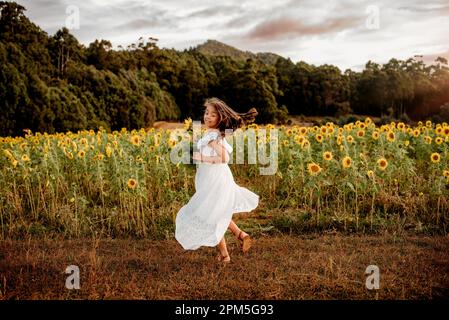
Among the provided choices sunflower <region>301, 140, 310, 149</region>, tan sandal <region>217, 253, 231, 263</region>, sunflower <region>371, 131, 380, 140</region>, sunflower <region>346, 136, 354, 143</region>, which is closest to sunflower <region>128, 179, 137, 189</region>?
tan sandal <region>217, 253, 231, 263</region>

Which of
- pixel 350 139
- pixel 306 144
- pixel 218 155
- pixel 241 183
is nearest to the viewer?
pixel 218 155

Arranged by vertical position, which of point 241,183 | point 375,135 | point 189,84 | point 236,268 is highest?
point 189,84

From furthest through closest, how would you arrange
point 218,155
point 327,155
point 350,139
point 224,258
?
point 350,139, point 327,155, point 224,258, point 218,155

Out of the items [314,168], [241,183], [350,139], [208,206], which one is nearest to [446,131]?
[350,139]

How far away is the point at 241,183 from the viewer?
7.59m

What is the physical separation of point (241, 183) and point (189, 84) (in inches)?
482

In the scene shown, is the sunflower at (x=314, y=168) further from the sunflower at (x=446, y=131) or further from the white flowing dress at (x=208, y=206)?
the sunflower at (x=446, y=131)

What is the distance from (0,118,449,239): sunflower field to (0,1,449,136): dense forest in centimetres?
736

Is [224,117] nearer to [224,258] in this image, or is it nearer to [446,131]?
[224,258]

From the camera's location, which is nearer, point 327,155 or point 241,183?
point 327,155

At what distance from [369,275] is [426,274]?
0.51 meters

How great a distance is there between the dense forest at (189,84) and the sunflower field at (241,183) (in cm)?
736

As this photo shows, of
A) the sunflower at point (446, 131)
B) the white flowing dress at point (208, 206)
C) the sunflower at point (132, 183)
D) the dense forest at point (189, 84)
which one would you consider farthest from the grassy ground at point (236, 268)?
the dense forest at point (189, 84)
